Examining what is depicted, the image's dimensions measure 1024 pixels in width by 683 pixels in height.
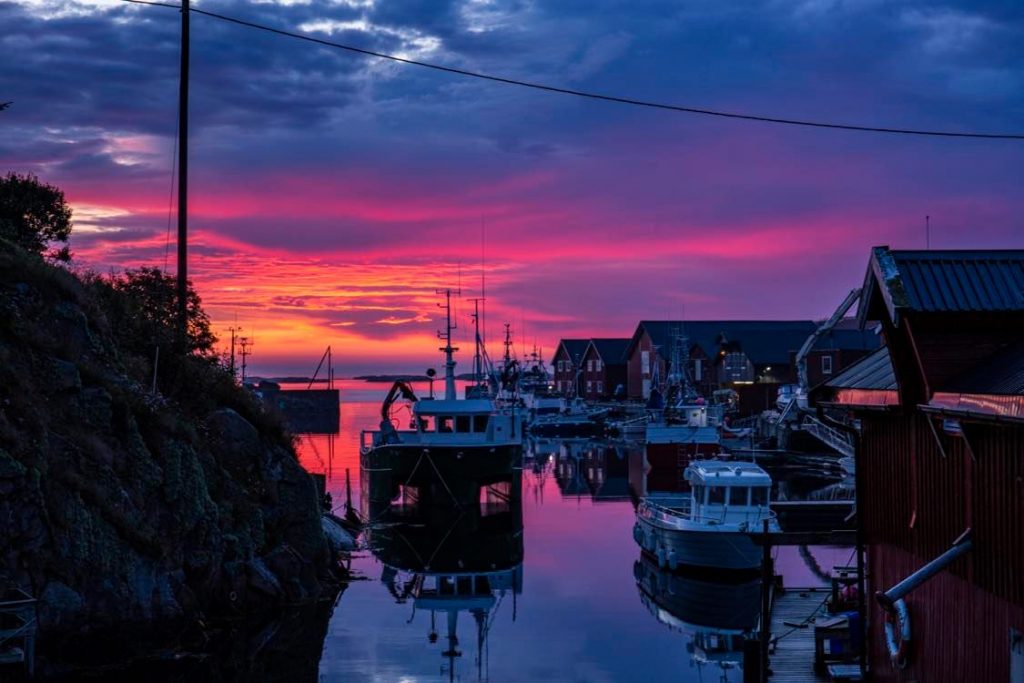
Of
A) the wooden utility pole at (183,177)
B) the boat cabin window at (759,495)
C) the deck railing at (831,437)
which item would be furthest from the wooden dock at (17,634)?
the deck railing at (831,437)

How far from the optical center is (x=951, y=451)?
45.7 feet

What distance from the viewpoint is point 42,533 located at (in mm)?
25578

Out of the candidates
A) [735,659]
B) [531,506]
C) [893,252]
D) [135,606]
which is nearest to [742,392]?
[531,506]

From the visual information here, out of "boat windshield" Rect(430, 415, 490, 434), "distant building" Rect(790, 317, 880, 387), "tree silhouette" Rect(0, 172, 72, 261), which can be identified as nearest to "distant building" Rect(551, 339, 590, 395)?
"distant building" Rect(790, 317, 880, 387)

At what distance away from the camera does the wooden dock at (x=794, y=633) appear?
70.5 ft

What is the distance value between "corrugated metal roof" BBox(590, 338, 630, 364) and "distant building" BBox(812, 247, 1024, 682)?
481 feet

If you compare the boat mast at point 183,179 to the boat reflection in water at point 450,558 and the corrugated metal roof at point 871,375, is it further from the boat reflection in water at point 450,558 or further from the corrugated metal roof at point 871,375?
the corrugated metal roof at point 871,375

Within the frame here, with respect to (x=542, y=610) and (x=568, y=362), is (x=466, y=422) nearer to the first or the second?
(x=542, y=610)

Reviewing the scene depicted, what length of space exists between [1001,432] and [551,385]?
18401 cm

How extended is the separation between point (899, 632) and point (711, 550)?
24676 millimetres

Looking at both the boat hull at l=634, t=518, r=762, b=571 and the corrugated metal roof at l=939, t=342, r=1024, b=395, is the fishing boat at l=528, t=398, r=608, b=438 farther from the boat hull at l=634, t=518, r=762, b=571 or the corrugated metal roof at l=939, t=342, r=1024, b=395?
the corrugated metal roof at l=939, t=342, r=1024, b=395

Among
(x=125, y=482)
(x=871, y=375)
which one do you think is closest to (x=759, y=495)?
(x=125, y=482)

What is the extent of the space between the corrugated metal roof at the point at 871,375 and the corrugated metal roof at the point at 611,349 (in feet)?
475

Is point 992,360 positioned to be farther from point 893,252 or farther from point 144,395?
point 144,395
